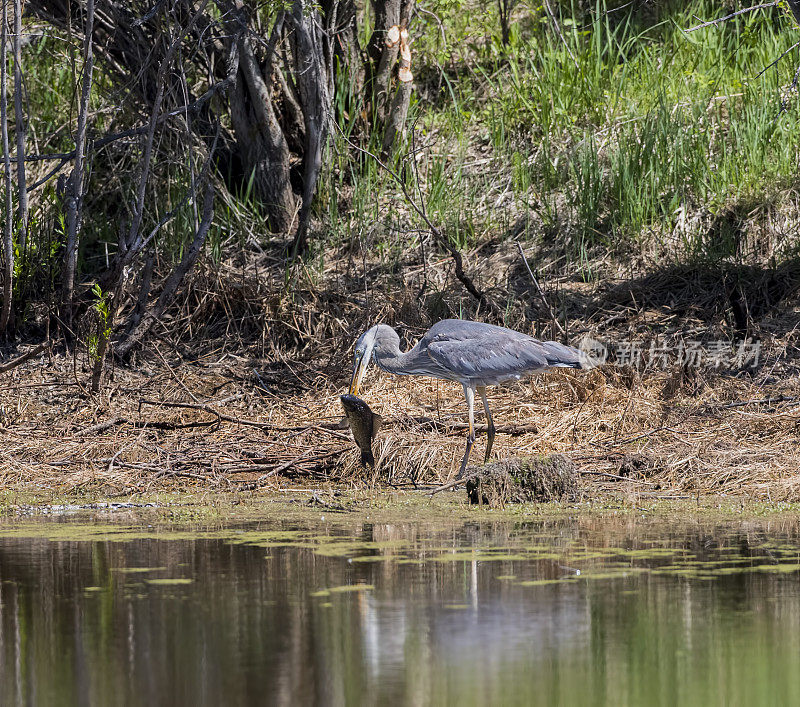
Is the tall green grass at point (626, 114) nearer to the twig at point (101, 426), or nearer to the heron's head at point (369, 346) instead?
the heron's head at point (369, 346)

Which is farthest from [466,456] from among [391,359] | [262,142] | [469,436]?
[262,142]

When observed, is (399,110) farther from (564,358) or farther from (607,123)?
(564,358)

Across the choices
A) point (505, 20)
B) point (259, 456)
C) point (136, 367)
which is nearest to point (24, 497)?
point (259, 456)

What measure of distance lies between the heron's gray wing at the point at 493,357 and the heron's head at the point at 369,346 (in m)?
0.51

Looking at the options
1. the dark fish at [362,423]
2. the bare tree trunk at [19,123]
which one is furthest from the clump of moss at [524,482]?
the bare tree trunk at [19,123]

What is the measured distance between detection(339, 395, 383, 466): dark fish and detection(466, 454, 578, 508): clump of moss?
0.94 m

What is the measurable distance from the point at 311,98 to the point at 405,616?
6.41 meters

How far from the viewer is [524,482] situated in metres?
5.86

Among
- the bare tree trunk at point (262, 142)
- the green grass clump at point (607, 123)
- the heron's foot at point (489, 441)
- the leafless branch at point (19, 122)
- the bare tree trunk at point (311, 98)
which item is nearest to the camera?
the heron's foot at point (489, 441)

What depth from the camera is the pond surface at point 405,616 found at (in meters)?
3.01

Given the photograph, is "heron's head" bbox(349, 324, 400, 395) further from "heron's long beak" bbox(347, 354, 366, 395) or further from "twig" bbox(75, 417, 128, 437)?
"twig" bbox(75, 417, 128, 437)

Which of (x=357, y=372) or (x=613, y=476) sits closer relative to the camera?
(x=613, y=476)

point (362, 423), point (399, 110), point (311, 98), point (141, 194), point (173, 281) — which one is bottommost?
point (362, 423)
